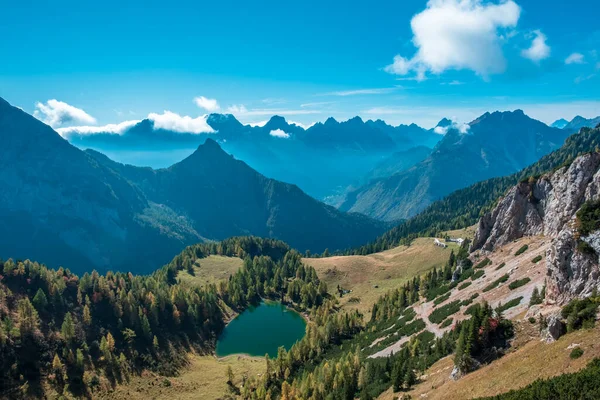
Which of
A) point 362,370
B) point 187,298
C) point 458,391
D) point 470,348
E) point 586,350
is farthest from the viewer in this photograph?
point 187,298

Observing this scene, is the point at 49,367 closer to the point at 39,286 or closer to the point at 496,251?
the point at 39,286

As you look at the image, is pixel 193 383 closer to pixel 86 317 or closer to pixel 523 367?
pixel 86 317

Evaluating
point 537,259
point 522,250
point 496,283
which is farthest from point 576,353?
point 522,250

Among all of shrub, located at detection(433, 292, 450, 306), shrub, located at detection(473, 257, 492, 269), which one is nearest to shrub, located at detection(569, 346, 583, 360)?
shrub, located at detection(433, 292, 450, 306)

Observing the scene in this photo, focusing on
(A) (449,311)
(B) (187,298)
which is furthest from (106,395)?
(A) (449,311)

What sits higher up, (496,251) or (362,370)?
(496,251)

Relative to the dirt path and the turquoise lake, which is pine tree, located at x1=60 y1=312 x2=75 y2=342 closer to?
the turquoise lake

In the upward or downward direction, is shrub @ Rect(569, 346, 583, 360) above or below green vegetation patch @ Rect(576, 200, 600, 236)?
below
